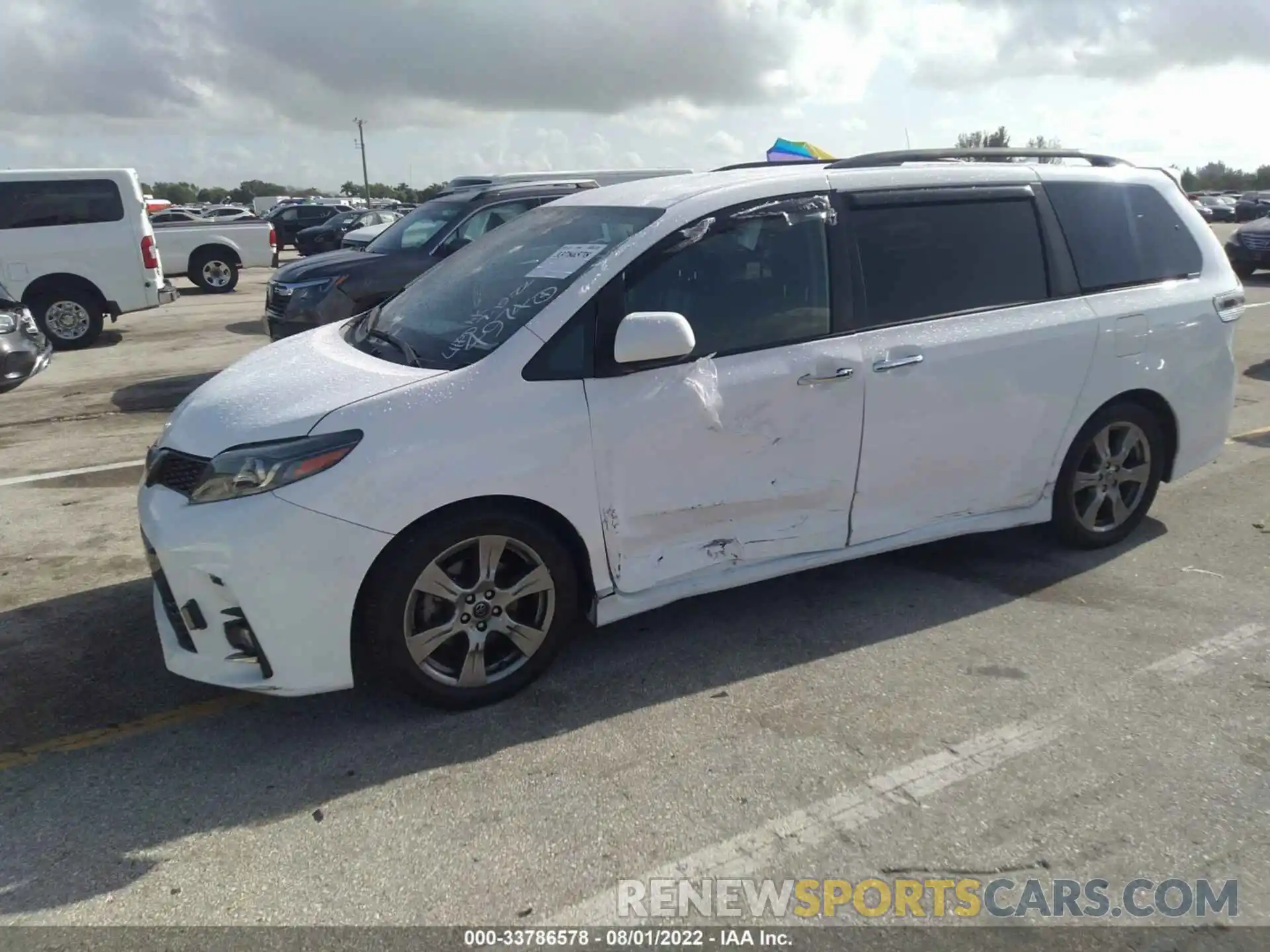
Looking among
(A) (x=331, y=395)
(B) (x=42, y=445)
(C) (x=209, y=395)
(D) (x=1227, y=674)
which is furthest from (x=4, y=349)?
(D) (x=1227, y=674)

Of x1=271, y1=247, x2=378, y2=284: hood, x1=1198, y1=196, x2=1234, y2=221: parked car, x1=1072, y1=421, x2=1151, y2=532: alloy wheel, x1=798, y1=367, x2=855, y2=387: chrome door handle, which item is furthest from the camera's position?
x1=1198, y1=196, x2=1234, y2=221: parked car

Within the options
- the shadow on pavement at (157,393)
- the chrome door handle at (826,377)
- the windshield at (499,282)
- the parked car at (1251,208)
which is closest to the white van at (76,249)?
the shadow on pavement at (157,393)

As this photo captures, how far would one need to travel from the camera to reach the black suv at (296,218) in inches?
1372

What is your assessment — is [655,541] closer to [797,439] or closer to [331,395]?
[797,439]

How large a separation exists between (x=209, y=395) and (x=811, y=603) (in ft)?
8.73

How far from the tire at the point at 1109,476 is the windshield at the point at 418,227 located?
6883 millimetres

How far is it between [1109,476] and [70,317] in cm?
1215

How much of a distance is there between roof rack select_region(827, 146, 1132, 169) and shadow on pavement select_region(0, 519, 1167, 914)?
1923mm

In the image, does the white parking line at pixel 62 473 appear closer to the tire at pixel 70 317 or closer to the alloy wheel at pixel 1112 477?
the alloy wheel at pixel 1112 477

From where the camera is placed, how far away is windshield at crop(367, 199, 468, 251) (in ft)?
33.3

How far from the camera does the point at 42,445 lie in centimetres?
754

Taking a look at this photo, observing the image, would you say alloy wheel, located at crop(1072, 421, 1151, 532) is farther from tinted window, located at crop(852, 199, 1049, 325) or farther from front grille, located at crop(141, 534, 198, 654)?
front grille, located at crop(141, 534, 198, 654)

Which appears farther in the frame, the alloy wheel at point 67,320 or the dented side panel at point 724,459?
the alloy wheel at point 67,320

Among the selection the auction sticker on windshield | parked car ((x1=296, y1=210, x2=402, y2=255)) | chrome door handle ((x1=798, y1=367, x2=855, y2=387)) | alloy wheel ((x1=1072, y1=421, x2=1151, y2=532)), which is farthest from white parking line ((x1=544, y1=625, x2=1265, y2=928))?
parked car ((x1=296, y1=210, x2=402, y2=255))
